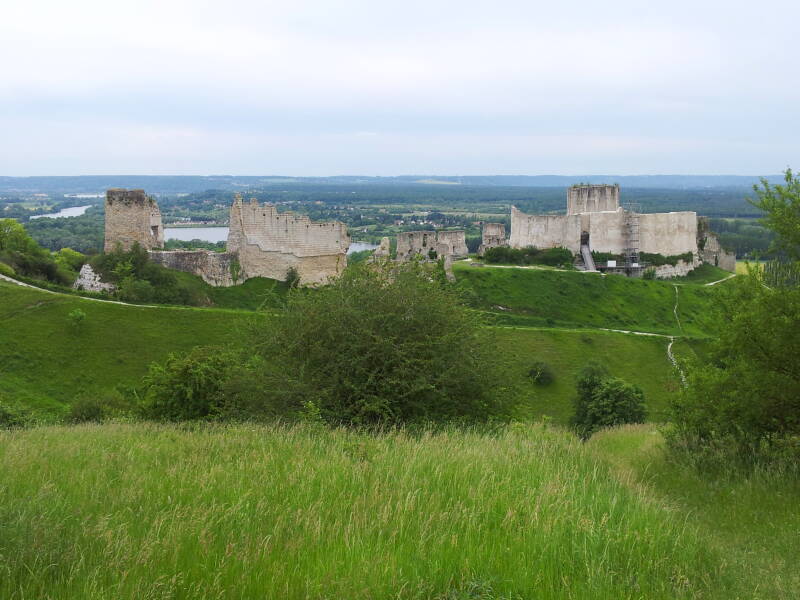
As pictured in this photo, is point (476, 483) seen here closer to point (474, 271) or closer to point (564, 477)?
point (564, 477)

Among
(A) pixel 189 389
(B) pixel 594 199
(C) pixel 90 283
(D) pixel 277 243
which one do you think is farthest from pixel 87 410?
(B) pixel 594 199

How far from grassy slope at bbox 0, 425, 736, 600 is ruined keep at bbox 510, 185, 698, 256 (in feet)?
178

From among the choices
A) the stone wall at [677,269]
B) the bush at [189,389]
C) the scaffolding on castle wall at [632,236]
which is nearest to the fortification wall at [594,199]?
the scaffolding on castle wall at [632,236]

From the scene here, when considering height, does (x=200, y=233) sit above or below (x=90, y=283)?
below

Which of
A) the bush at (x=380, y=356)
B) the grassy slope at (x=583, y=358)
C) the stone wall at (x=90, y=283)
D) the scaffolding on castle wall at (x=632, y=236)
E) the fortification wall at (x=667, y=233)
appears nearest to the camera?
the bush at (x=380, y=356)

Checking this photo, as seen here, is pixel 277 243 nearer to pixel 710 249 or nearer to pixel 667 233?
pixel 667 233

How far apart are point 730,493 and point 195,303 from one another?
3441 cm

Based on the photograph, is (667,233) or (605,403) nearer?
(605,403)

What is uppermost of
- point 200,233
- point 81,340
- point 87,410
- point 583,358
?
point 81,340

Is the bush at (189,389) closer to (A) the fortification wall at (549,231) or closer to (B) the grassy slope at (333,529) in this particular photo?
(B) the grassy slope at (333,529)

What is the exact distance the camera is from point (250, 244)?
45.5m

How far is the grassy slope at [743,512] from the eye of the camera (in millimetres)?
6957

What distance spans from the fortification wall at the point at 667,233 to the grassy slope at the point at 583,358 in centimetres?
2258

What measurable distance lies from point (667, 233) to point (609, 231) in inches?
210
